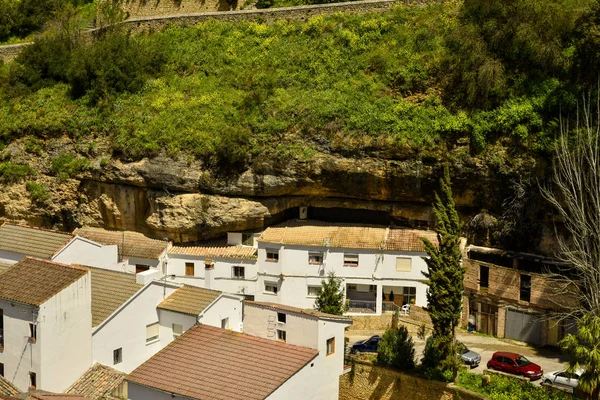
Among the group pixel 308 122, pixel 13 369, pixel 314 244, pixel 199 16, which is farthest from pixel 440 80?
pixel 13 369

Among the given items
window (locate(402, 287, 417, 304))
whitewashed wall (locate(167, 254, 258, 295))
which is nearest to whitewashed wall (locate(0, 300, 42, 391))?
whitewashed wall (locate(167, 254, 258, 295))

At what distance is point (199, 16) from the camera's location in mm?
50375

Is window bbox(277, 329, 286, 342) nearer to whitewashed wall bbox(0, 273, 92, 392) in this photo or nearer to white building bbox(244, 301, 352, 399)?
white building bbox(244, 301, 352, 399)

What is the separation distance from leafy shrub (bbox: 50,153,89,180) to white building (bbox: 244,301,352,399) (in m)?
15.7

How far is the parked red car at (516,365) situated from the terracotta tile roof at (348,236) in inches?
308

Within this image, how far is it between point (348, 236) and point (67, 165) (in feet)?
49.3

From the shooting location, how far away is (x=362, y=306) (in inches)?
1570

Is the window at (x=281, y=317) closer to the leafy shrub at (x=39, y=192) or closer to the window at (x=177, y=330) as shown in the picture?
the window at (x=177, y=330)

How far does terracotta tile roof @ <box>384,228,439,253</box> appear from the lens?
1545 inches

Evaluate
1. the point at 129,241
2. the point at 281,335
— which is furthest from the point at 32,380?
the point at 129,241

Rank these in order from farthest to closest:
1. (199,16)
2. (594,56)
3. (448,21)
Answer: (199,16)
(448,21)
(594,56)

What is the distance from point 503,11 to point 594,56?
217 inches

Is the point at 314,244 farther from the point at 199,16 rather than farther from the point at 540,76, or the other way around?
the point at 199,16

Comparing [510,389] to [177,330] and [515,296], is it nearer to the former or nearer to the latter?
[515,296]
